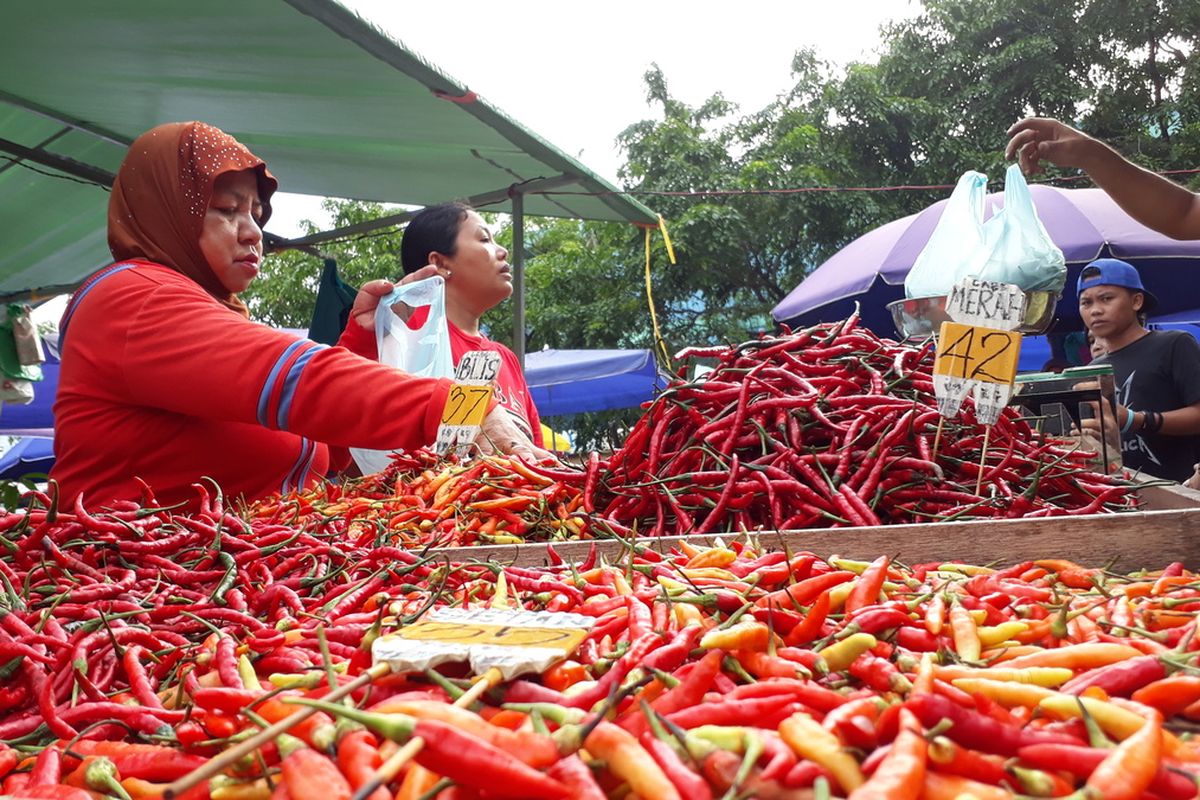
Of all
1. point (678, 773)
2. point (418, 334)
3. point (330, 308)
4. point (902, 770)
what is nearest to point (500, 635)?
point (678, 773)

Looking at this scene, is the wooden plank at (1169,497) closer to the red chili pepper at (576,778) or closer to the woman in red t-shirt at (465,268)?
the red chili pepper at (576,778)

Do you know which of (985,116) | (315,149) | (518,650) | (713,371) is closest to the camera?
(518,650)

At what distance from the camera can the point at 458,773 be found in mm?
901

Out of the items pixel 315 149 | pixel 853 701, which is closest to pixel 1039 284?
pixel 853 701

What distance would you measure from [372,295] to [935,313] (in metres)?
2.93

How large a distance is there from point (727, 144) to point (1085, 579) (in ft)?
56.7

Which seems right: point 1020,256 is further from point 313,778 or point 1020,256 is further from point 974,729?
point 313,778

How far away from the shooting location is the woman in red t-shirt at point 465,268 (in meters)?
4.37

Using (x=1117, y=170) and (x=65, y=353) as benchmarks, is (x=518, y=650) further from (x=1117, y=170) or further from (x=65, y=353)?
(x=1117, y=170)

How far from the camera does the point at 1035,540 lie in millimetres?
2107

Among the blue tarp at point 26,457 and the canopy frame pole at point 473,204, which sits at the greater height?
the canopy frame pole at point 473,204

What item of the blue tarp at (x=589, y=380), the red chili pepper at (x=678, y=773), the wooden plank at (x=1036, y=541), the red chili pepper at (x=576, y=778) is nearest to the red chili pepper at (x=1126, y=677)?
the red chili pepper at (x=678, y=773)

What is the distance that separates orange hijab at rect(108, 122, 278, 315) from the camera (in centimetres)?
281

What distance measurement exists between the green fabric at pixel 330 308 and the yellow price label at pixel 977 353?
4.45 m
